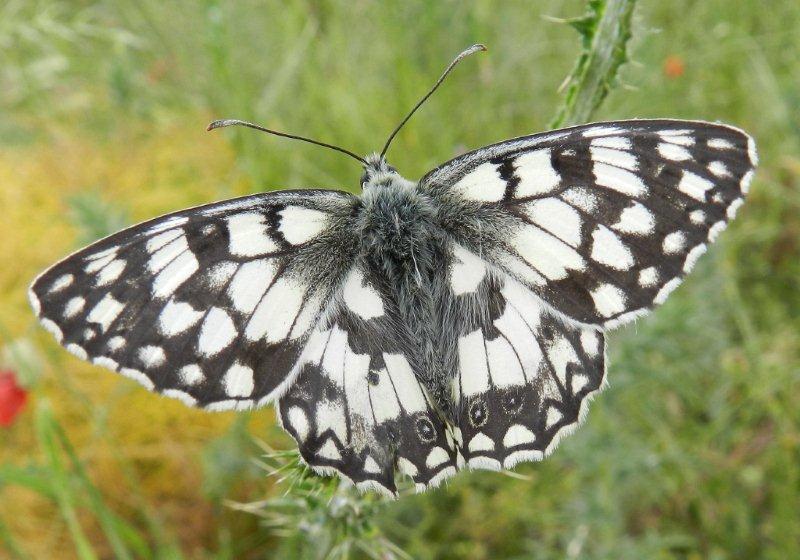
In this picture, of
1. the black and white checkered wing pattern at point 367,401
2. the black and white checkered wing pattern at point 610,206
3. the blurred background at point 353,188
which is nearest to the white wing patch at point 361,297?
the black and white checkered wing pattern at point 367,401

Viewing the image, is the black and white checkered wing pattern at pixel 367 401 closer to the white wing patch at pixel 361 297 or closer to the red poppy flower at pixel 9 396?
the white wing patch at pixel 361 297

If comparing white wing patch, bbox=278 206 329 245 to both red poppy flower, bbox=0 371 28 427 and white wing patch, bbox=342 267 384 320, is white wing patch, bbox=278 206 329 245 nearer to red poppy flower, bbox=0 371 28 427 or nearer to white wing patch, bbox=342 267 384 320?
white wing patch, bbox=342 267 384 320

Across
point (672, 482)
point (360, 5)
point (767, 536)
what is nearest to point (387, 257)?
point (672, 482)

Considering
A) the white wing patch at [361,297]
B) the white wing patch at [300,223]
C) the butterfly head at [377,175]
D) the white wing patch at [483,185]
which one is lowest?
the white wing patch at [361,297]

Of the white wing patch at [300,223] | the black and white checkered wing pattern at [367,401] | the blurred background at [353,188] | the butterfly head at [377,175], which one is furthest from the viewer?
the blurred background at [353,188]

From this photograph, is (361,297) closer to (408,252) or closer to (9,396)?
(408,252)

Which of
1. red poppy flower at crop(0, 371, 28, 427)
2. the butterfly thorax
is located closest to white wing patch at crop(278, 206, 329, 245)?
the butterfly thorax

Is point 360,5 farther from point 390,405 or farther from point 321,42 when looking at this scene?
point 390,405
